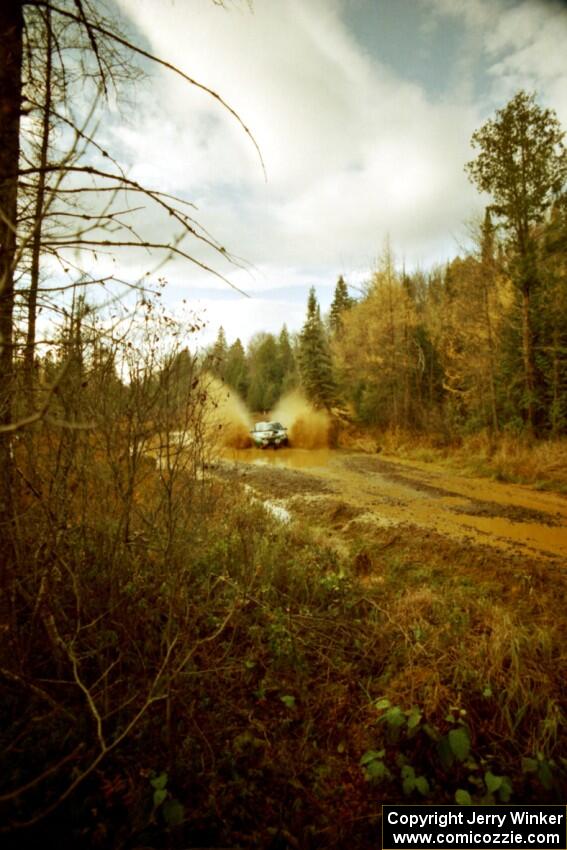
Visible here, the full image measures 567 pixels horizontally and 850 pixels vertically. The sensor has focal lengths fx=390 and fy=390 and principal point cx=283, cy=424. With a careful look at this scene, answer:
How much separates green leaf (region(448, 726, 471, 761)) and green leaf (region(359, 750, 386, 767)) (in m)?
0.47

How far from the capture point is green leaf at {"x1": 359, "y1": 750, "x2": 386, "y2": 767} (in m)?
2.62

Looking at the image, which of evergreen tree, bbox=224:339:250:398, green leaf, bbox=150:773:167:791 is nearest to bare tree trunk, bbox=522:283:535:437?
green leaf, bbox=150:773:167:791

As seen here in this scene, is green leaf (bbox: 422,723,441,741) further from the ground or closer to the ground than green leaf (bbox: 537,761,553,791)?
further from the ground

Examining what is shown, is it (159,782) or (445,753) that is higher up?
(159,782)

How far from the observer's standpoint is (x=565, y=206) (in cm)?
1383

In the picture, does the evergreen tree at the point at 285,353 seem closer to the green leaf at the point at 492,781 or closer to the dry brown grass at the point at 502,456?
the dry brown grass at the point at 502,456

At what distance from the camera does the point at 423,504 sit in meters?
10.8

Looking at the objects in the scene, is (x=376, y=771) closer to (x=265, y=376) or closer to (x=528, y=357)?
(x=528, y=357)

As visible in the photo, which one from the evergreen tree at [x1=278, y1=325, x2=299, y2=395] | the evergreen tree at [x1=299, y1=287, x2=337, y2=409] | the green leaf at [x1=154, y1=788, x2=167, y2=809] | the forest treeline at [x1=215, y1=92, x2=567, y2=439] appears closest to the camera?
the green leaf at [x1=154, y1=788, x2=167, y2=809]

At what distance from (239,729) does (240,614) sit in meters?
1.38

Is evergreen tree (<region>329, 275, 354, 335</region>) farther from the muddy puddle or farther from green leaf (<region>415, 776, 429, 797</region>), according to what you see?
green leaf (<region>415, 776, 429, 797</region>)

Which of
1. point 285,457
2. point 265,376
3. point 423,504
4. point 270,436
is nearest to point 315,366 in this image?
point 270,436

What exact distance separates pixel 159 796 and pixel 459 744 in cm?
194

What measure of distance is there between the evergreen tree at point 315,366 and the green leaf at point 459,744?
937 inches
